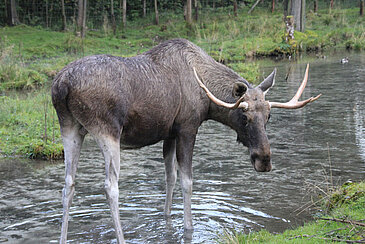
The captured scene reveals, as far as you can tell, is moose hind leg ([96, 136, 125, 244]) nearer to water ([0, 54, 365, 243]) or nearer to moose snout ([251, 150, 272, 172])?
water ([0, 54, 365, 243])

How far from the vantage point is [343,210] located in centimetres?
592

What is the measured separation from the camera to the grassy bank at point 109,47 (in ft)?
34.5

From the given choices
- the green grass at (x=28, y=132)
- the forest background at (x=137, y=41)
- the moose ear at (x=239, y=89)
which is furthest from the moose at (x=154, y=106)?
the green grass at (x=28, y=132)

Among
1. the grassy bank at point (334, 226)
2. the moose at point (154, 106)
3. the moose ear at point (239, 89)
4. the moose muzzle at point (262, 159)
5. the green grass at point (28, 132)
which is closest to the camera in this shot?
the grassy bank at point (334, 226)

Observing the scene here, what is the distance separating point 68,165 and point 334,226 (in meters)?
3.03

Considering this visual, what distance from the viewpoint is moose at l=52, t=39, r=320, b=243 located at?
5.40 meters

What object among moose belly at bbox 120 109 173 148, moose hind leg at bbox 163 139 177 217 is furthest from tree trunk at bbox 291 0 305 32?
moose belly at bbox 120 109 173 148

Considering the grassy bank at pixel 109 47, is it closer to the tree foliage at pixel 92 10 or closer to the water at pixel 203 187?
the water at pixel 203 187

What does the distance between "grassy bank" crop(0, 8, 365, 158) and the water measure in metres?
1.21

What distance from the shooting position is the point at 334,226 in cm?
554

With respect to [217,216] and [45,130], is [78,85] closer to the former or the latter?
[217,216]

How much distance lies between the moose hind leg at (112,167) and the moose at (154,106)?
11mm

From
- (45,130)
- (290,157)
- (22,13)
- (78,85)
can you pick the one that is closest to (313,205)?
(290,157)

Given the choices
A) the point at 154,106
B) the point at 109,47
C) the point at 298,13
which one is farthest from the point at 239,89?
the point at 298,13
